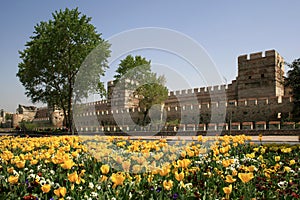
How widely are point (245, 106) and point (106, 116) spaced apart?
21.4 meters

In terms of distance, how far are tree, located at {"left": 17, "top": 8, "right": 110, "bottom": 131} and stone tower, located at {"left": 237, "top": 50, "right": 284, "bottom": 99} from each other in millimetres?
17236

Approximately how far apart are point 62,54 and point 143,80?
8417mm

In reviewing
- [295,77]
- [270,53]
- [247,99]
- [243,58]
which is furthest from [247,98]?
[295,77]

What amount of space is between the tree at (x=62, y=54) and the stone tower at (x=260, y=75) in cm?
1724

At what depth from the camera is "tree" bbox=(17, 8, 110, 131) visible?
2478 centimetres

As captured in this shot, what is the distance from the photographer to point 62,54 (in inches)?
998

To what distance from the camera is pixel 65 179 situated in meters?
3.53

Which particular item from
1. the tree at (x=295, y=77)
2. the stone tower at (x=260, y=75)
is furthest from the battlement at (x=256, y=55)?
the tree at (x=295, y=77)

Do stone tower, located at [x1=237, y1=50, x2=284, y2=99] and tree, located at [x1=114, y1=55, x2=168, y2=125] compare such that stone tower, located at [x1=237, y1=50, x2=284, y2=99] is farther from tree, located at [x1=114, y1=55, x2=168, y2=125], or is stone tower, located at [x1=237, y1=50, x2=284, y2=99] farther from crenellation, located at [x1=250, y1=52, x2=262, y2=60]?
tree, located at [x1=114, y1=55, x2=168, y2=125]

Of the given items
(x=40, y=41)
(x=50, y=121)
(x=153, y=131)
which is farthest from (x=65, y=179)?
(x=50, y=121)

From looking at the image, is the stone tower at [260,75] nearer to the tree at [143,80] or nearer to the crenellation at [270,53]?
the crenellation at [270,53]

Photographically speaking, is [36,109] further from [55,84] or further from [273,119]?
[273,119]

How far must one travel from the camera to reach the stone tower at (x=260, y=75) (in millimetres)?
31328

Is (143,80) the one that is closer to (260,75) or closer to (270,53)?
(260,75)
